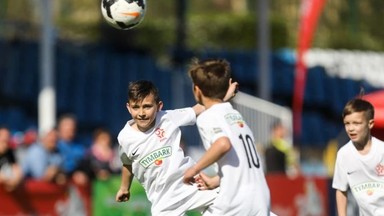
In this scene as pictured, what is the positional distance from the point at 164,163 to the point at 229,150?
2.46 feet

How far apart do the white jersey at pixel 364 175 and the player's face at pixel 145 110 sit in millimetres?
1673

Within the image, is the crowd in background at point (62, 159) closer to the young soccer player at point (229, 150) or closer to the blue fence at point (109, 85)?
the young soccer player at point (229, 150)

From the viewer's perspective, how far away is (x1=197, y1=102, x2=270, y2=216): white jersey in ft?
28.2

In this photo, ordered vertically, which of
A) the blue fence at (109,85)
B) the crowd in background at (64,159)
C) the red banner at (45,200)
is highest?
the crowd in background at (64,159)

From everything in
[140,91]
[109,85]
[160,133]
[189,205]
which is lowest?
[109,85]

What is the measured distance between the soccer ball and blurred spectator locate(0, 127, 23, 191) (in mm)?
3907

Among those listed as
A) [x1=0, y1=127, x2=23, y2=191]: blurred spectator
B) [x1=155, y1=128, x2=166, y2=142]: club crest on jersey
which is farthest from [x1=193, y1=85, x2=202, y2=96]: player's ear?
[x1=0, y1=127, x2=23, y2=191]: blurred spectator

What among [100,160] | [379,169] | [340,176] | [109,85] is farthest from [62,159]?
[109,85]

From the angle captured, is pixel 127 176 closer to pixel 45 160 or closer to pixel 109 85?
pixel 45 160

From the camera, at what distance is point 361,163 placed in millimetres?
9398

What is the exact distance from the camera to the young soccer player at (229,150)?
858cm

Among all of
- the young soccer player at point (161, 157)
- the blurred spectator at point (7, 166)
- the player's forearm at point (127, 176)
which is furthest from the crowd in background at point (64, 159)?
the young soccer player at point (161, 157)

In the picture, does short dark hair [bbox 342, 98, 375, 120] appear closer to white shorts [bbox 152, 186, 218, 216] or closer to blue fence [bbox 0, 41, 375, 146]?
white shorts [bbox 152, 186, 218, 216]

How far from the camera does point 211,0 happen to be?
4531 cm
